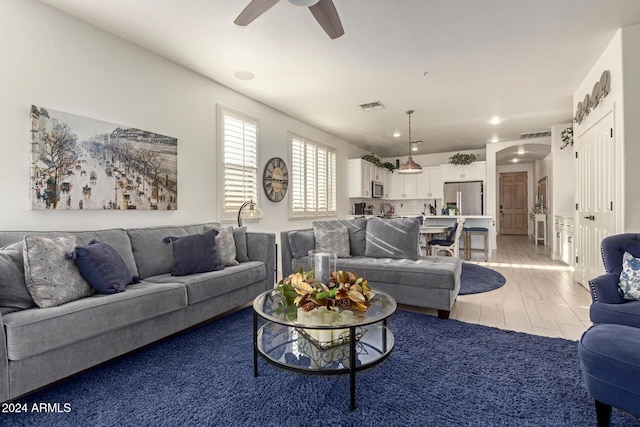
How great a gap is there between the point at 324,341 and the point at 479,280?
11.9 feet

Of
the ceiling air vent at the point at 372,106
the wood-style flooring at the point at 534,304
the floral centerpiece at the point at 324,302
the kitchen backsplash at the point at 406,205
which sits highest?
the ceiling air vent at the point at 372,106

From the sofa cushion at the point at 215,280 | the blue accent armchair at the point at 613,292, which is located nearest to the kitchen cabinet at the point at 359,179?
A: the sofa cushion at the point at 215,280

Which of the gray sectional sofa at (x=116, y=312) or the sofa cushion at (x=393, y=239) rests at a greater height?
the sofa cushion at (x=393, y=239)

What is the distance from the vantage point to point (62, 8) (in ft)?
9.00

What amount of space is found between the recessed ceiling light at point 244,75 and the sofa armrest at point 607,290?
3.93m

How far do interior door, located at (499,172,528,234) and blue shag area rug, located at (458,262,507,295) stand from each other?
7.40m

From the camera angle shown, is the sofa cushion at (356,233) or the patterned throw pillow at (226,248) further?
the sofa cushion at (356,233)

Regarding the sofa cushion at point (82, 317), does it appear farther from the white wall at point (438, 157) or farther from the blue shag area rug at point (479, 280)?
the white wall at point (438, 157)

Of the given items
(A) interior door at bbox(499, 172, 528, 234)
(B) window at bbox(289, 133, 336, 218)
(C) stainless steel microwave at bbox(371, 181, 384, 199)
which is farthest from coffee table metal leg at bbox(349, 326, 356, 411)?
(A) interior door at bbox(499, 172, 528, 234)

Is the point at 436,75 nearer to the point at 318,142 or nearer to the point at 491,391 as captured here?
the point at 318,142

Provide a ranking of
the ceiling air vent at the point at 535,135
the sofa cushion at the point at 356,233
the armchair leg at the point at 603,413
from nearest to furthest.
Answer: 1. the armchair leg at the point at 603,413
2. the sofa cushion at the point at 356,233
3. the ceiling air vent at the point at 535,135

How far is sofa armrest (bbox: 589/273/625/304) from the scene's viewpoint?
2236 millimetres

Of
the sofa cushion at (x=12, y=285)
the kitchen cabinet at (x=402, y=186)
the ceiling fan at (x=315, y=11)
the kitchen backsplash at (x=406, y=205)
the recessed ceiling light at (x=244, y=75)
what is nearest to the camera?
the sofa cushion at (x=12, y=285)

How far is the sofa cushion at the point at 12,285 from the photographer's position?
1924 mm
